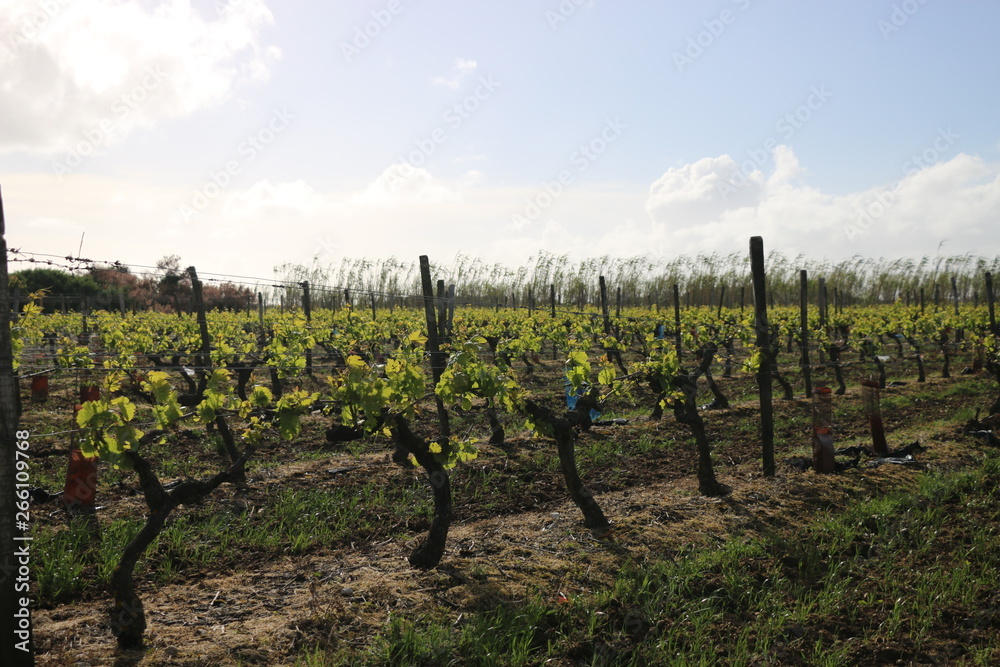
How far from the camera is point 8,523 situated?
312 centimetres

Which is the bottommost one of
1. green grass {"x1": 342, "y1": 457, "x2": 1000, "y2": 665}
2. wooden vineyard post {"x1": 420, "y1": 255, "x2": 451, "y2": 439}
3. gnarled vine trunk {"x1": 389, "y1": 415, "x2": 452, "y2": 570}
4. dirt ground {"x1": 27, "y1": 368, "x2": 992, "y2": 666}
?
green grass {"x1": 342, "y1": 457, "x2": 1000, "y2": 665}

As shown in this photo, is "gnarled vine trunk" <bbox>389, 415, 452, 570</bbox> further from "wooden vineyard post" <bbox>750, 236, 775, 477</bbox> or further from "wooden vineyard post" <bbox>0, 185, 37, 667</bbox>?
"wooden vineyard post" <bbox>750, 236, 775, 477</bbox>

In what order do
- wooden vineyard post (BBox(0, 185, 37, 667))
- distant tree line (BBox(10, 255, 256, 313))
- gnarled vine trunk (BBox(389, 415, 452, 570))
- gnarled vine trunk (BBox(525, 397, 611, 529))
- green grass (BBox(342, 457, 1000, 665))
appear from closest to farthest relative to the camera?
1. wooden vineyard post (BBox(0, 185, 37, 667))
2. green grass (BBox(342, 457, 1000, 665))
3. gnarled vine trunk (BBox(389, 415, 452, 570))
4. gnarled vine trunk (BBox(525, 397, 611, 529))
5. distant tree line (BBox(10, 255, 256, 313))

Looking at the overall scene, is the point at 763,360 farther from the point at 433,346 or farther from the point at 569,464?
the point at 433,346

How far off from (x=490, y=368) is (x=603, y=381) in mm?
1255

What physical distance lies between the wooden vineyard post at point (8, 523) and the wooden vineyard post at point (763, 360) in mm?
6281

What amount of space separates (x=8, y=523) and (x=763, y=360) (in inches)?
252

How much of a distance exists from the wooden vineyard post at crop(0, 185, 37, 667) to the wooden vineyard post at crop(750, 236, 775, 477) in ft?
20.6

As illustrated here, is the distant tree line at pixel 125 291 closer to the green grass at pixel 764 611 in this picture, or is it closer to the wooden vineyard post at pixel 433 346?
the wooden vineyard post at pixel 433 346

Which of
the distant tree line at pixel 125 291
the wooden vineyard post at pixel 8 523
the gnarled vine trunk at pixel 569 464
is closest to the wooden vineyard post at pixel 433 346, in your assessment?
the gnarled vine trunk at pixel 569 464

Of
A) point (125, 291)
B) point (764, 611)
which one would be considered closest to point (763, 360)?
point (764, 611)

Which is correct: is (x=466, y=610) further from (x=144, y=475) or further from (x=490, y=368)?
(x=144, y=475)

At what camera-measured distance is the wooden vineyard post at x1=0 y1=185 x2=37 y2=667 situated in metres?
3.09

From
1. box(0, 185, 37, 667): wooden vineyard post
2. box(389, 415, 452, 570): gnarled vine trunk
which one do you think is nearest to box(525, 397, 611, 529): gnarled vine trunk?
box(389, 415, 452, 570): gnarled vine trunk
